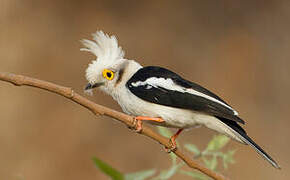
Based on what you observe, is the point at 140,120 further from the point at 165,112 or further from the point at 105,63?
the point at 105,63

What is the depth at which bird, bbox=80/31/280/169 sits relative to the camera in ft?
6.48

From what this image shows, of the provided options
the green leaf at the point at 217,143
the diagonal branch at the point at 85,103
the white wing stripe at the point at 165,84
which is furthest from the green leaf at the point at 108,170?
the white wing stripe at the point at 165,84

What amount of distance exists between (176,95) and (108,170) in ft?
3.89

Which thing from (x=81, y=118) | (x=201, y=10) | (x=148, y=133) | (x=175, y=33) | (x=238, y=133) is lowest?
(x=81, y=118)

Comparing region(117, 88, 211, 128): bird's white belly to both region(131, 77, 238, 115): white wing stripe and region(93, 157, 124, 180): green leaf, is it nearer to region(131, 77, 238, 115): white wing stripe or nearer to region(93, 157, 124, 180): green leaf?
region(131, 77, 238, 115): white wing stripe

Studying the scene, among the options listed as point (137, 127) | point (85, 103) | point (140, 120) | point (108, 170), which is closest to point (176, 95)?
point (140, 120)

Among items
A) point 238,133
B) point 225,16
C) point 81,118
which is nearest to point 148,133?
point 238,133

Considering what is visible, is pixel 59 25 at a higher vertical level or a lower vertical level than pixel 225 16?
lower

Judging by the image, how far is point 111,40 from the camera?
1987 mm

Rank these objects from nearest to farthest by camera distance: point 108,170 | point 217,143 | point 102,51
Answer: point 108,170 < point 217,143 < point 102,51

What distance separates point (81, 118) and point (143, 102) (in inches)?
107

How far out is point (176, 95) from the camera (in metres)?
2.07

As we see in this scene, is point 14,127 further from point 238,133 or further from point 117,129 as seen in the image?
point 238,133

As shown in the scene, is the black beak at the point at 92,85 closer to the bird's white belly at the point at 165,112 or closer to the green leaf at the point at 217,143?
the bird's white belly at the point at 165,112
